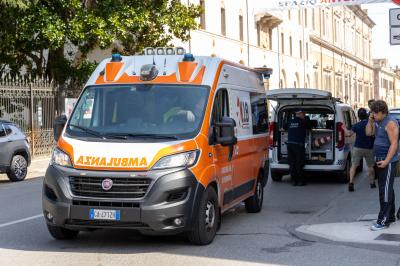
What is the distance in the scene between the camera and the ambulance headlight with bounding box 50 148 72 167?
24.8 feet

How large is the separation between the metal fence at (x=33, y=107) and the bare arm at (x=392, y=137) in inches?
672

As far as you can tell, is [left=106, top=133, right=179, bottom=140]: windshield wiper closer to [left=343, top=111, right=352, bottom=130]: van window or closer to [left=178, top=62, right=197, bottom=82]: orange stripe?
[left=178, top=62, right=197, bottom=82]: orange stripe

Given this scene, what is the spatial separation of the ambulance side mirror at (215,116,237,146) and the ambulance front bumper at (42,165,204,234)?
2.83ft

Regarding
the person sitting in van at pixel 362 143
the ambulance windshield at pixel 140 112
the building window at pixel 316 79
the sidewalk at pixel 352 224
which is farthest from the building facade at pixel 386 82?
the ambulance windshield at pixel 140 112

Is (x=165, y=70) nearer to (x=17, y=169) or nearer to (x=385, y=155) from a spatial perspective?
(x=385, y=155)

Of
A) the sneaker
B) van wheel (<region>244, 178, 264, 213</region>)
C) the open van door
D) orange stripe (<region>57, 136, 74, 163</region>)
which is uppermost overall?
the open van door

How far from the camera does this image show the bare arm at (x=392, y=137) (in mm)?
8453

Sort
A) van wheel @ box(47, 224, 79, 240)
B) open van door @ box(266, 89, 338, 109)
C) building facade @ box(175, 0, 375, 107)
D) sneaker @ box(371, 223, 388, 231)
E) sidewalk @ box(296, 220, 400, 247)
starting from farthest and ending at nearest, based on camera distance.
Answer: building facade @ box(175, 0, 375, 107), open van door @ box(266, 89, 338, 109), sneaker @ box(371, 223, 388, 231), sidewalk @ box(296, 220, 400, 247), van wheel @ box(47, 224, 79, 240)

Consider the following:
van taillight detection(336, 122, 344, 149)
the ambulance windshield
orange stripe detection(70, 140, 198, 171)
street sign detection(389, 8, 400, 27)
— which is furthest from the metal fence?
orange stripe detection(70, 140, 198, 171)

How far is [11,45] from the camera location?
25.2 metres

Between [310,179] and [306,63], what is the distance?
45.5m

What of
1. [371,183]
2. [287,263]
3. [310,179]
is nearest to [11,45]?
[310,179]

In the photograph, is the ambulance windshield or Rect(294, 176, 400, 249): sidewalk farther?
Rect(294, 176, 400, 249): sidewalk

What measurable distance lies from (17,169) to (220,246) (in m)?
10.9
